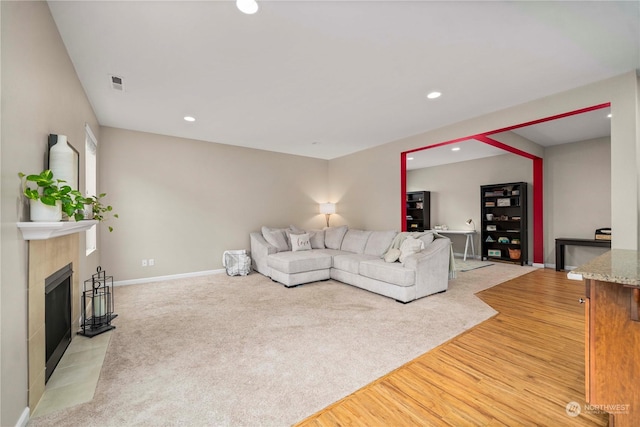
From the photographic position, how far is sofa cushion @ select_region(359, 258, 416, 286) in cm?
362

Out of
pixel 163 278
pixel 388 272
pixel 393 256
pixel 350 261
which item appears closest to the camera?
pixel 388 272

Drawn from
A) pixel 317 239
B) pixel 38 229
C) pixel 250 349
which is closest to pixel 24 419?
pixel 38 229

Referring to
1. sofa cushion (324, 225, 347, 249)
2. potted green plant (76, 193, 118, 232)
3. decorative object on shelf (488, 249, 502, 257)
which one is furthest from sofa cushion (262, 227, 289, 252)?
decorative object on shelf (488, 249, 502, 257)

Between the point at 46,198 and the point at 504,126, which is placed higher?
the point at 504,126

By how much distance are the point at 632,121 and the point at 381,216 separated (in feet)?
11.8

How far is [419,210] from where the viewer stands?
27.6 feet

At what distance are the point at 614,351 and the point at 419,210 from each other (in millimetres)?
7191

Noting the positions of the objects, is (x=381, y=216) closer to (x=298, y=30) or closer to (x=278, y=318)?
(x=278, y=318)

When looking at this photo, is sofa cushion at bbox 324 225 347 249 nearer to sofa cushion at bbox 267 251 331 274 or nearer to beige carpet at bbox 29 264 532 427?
sofa cushion at bbox 267 251 331 274

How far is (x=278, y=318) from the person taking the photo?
3115 mm

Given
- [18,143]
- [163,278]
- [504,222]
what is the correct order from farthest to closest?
[504,222] → [163,278] → [18,143]

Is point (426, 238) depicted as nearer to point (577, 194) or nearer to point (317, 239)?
point (317, 239)

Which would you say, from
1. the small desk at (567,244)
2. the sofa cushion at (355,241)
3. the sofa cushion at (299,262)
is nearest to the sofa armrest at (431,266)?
the sofa cushion at (355,241)

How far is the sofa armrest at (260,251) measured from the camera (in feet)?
17.0
